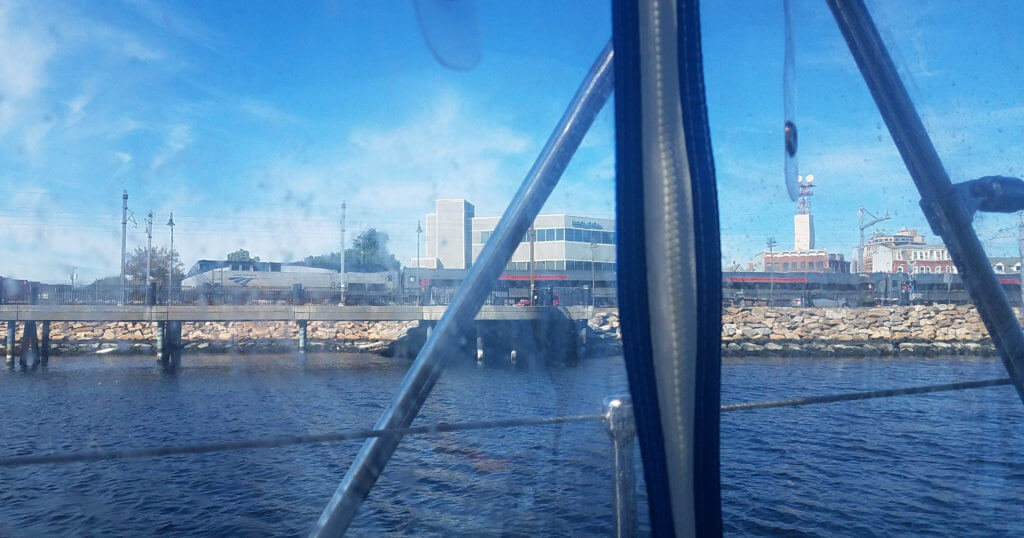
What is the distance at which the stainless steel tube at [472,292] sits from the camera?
5.39ft

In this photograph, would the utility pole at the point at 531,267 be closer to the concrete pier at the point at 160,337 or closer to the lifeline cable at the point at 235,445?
the lifeline cable at the point at 235,445

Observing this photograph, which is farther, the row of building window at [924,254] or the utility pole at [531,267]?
the row of building window at [924,254]

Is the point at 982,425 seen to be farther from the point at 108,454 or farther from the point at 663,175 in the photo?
the point at 108,454

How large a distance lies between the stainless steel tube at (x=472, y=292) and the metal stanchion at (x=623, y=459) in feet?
1.50

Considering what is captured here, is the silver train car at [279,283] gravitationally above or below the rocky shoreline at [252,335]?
above

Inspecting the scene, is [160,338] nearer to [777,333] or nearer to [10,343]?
[10,343]

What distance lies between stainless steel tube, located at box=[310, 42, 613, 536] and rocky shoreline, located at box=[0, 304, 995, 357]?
392 mm

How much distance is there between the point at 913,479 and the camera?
4336 millimetres

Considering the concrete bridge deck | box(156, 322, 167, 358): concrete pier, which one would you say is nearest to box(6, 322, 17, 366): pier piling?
box(156, 322, 167, 358): concrete pier

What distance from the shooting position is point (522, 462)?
3.74 metres

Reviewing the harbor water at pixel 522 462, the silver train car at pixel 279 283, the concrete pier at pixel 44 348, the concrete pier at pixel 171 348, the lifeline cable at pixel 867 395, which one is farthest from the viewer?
the concrete pier at pixel 44 348

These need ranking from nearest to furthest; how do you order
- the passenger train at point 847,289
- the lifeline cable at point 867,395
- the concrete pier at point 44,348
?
the lifeline cable at point 867,395
the passenger train at point 847,289
the concrete pier at point 44,348

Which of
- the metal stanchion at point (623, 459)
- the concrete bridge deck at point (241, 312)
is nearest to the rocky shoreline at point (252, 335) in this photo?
the concrete bridge deck at point (241, 312)

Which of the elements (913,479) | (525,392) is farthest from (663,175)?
(913,479)
